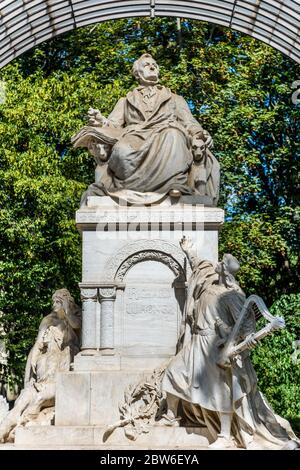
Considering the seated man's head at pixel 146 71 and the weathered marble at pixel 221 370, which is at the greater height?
the seated man's head at pixel 146 71

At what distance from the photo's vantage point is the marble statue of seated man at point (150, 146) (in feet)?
57.5

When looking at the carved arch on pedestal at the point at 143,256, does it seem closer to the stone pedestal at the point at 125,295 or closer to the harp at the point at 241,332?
the stone pedestal at the point at 125,295

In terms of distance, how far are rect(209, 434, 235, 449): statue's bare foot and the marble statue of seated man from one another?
12.1 feet

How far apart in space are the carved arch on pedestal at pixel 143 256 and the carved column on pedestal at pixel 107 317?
0.25 metres

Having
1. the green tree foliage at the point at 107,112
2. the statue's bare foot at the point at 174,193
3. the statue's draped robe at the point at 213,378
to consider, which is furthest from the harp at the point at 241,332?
the green tree foliage at the point at 107,112

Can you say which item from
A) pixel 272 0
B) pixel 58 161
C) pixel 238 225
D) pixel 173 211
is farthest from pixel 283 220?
pixel 173 211

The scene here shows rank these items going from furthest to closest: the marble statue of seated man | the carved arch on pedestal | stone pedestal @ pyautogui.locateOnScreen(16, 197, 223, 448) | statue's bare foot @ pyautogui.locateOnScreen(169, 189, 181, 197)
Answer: the marble statue of seated man
statue's bare foot @ pyautogui.locateOnScreen(169, 189, 181, 197)
the carved arch on pedestal
stone pedestal @ pyautogui.locateOnScreen(16, 197, 223, 448)

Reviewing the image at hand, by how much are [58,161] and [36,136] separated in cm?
82

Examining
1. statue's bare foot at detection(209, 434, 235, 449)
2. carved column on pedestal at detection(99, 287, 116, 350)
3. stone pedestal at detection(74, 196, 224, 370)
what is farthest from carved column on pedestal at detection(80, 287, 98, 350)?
statue's bare foot at detection(209, 434, 235, 449)

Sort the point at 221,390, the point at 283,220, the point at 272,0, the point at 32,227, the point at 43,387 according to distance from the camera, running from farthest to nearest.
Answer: the point at 283,220 < the point at 32,227 < the point at 272,0 < the point at 43,387 < the point at 221,390

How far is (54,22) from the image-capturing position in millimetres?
21000

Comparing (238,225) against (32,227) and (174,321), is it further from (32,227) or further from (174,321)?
Result: (174,321)

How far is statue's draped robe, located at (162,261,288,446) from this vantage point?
1548 centimetres

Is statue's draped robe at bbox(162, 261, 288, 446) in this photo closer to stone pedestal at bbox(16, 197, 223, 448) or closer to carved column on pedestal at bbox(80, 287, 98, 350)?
stone pedestal at bbox(16, 197, 223, 448)
